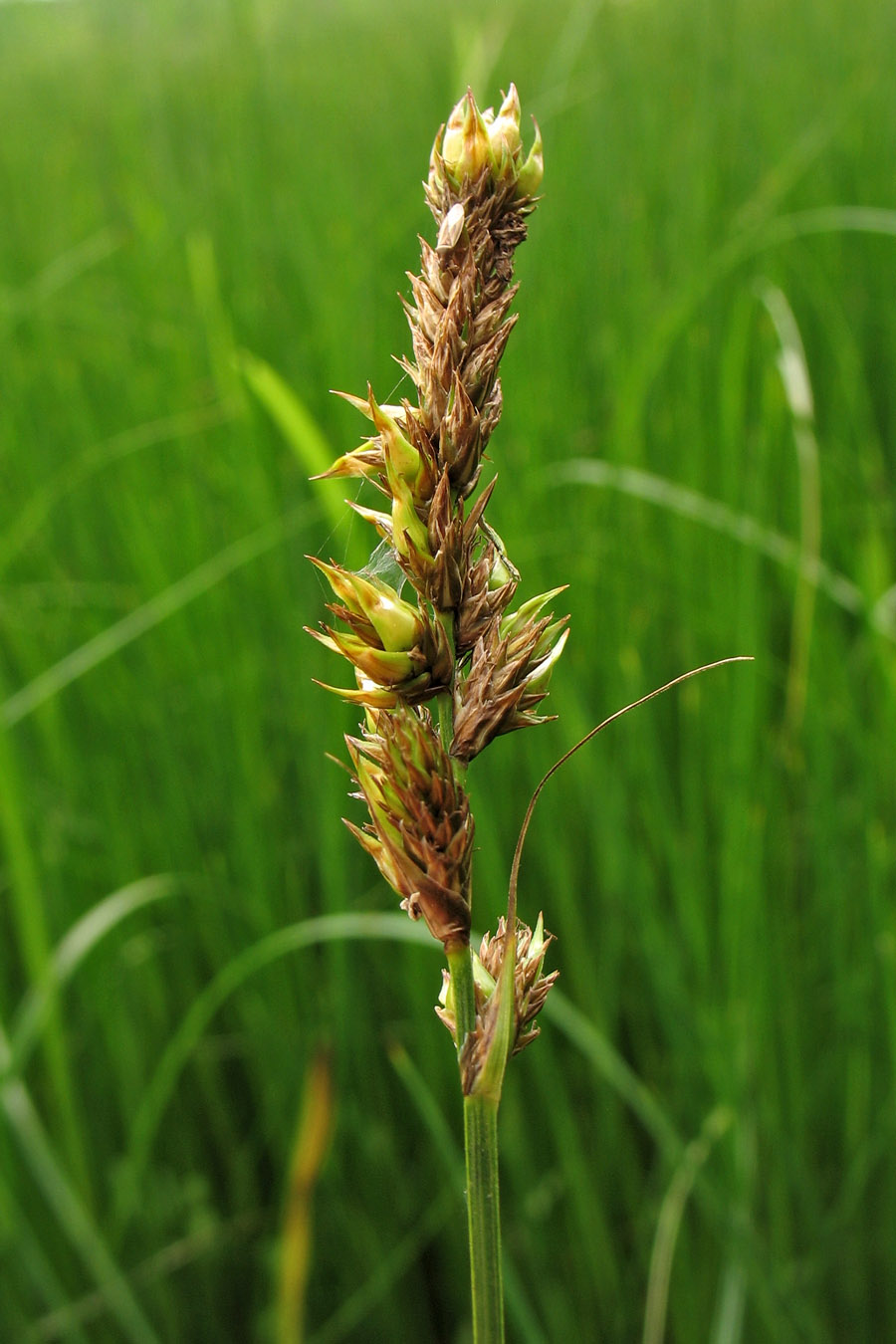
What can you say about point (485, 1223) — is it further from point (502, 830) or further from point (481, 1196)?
point (502, 830)

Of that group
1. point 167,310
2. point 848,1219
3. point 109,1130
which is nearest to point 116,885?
point 109,1130

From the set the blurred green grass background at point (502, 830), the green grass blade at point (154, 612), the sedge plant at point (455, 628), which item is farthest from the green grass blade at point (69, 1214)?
the sedge plant at point (455, 628)

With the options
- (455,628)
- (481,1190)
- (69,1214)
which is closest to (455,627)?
(455,628)

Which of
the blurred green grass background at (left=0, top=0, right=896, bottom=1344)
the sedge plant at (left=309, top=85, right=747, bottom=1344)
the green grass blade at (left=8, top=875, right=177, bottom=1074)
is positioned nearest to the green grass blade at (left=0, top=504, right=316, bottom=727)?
the blurred green grass background at (left=0, top=0, right=896, bottom=1344)

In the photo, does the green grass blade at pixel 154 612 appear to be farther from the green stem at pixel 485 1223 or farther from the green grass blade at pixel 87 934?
the green stem at pixel 485 1223

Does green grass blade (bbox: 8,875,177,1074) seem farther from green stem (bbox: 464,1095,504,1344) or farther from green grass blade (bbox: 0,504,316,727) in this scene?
green stem (bbox: 464,1095,504,1344)

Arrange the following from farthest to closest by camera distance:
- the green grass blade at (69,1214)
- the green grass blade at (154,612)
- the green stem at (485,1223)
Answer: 1. the green grass blade at (154,612)
2. the green grass blade at (69,1214)
3. the green stem at (485,1223)
